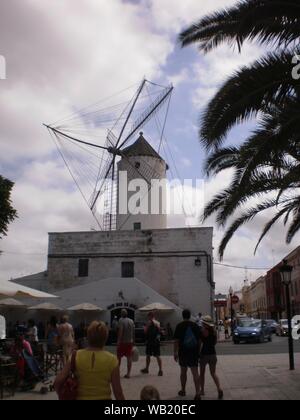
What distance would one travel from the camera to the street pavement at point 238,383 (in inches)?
389

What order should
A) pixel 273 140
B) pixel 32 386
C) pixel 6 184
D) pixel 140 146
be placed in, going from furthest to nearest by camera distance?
1. pixel 140 146
2. pixel 6 184
3. pixel 32 386
4. pixel 273 140

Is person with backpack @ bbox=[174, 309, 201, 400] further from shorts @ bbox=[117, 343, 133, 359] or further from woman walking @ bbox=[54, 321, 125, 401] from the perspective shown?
woman walking @ bbox=[54, 321, 125, 401]

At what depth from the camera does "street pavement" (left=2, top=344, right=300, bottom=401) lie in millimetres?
9891

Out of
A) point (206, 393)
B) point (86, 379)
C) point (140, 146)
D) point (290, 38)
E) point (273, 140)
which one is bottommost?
point (206, 393)

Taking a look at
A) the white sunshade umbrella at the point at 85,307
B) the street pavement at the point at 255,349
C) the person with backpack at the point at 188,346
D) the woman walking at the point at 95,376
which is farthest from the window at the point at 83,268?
the woman walking at the point at 95,376

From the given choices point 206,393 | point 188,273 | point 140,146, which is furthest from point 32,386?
point 140,146

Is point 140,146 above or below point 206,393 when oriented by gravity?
above

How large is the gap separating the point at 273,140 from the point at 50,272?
111ft

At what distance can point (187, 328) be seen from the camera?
9836 mm

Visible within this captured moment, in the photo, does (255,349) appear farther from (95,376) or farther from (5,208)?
(95,376)

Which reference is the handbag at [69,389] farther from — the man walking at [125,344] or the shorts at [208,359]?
the man walking at [125,344]

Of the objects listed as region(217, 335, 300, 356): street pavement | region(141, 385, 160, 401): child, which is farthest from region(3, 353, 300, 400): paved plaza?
region(217, 335, 300, 356): street pavement

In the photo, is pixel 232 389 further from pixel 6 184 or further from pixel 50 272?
pixel 50 272

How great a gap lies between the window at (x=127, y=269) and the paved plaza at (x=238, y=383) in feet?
77.3
